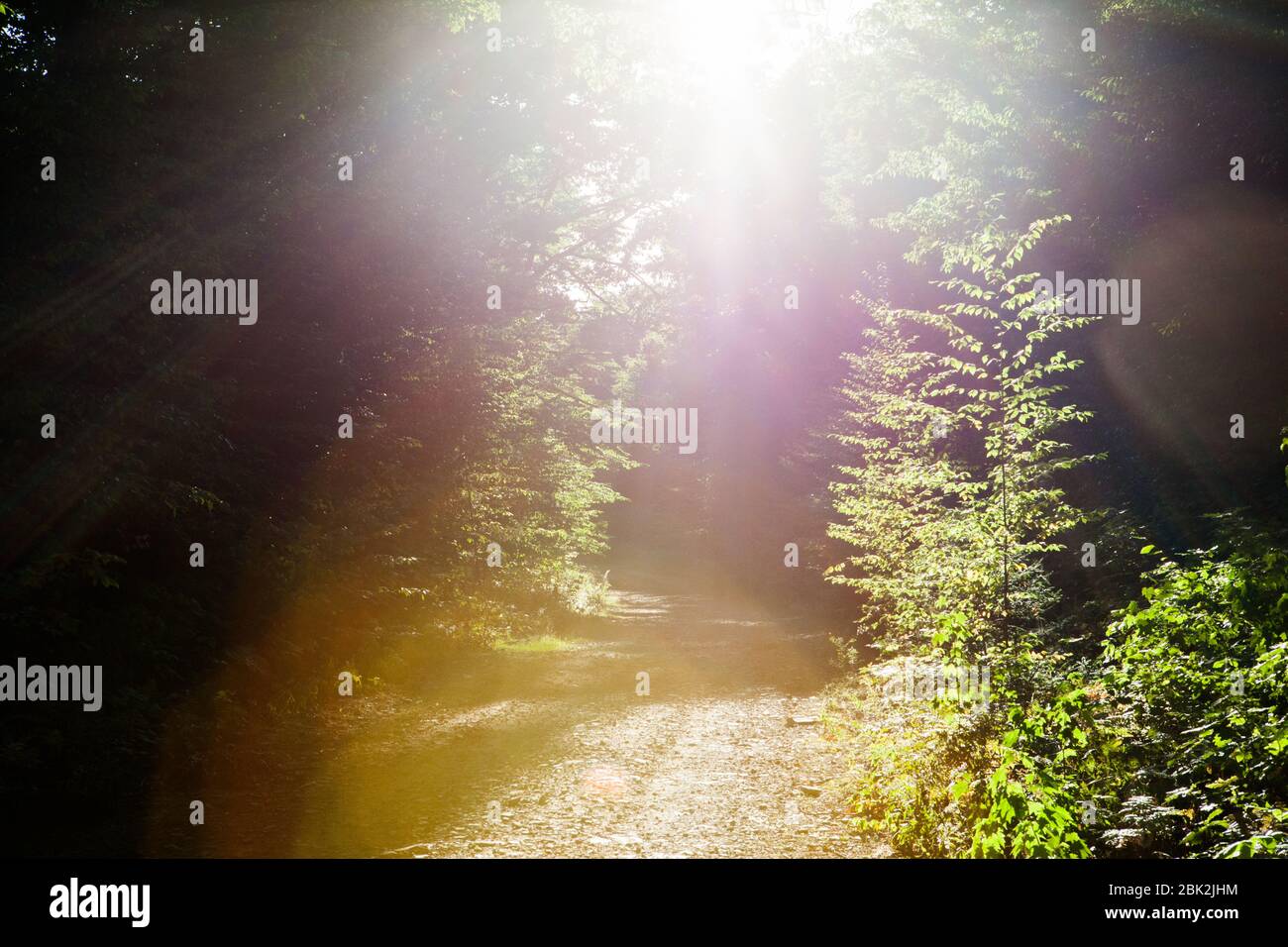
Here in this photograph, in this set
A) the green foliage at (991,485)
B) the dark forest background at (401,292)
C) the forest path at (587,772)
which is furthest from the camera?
the dark forest background at (401,292)

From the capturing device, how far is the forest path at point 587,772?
271 inches

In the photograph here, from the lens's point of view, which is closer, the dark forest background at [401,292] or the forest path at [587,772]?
the forest path at [587,772]

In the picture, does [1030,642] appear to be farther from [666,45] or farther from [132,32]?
[666,45]

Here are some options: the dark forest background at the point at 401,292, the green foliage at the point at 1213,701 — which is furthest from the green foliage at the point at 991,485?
the dark forest background at the point at 401,292

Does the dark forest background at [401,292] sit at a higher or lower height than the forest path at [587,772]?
higher

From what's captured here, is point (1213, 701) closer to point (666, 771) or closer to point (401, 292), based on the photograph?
point (666, 771)

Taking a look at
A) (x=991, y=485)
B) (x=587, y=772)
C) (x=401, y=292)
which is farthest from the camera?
(x=401, y=292)

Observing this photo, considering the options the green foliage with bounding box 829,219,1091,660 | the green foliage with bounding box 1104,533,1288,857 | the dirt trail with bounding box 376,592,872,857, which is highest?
the green foliage with bounding box 829,219,1091,660

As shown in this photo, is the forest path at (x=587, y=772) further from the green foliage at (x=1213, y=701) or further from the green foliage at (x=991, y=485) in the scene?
the green foliage at (x=1213, y=701)

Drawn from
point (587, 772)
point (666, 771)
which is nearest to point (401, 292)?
point (587, 772)

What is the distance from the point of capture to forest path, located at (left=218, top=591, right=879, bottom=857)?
22.6 feet

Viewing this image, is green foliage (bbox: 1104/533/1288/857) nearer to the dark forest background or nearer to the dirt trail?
the dirt trail

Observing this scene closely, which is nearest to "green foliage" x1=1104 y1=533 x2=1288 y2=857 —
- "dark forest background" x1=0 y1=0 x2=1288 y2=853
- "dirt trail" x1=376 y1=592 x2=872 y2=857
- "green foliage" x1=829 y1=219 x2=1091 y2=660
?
"green foliage" x1=829 y1=219 x2=1091 y2=660

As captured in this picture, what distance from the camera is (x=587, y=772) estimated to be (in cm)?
908
